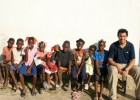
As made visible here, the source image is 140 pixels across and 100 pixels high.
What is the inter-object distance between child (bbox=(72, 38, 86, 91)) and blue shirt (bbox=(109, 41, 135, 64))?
2.41 feet

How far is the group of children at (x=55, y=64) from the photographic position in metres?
7.11

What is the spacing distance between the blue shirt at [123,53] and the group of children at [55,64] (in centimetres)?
33

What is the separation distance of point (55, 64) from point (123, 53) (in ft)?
5.43

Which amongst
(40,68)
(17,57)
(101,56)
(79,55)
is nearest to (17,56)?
(17,57)

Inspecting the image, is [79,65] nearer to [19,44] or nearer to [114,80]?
[114,80]

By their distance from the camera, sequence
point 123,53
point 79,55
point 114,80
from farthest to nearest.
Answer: point 79,55, point 123,53, point 114,80

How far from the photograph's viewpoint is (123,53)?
695cm

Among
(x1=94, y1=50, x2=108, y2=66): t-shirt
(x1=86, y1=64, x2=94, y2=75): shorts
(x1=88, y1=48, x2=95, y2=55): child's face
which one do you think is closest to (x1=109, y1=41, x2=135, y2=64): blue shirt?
(x1=94, y1=50, x2=108, y2=66): t-shirt

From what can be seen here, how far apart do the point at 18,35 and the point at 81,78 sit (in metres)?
2.08

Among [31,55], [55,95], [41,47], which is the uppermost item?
[41,47]

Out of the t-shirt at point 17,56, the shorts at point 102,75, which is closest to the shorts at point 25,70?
the t-shirt at point 17,56

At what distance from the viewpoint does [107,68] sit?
23.0ft

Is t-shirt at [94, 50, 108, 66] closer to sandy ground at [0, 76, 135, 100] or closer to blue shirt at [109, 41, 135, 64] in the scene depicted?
blue shirt at [109, 41, 135, 64]

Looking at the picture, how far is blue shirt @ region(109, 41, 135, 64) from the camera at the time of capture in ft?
22.7
